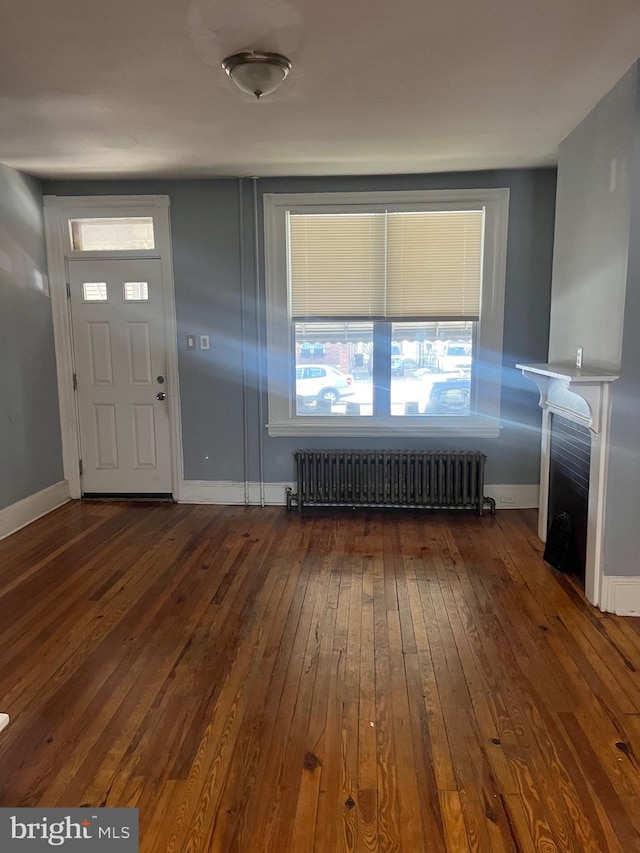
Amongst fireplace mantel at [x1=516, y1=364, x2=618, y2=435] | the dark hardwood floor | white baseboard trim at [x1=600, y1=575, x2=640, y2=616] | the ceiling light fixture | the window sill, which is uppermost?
the ceiling light fixture

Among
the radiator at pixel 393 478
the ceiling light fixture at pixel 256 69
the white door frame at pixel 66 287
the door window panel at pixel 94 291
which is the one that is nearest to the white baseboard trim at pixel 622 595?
the radiator at pixel 393 478

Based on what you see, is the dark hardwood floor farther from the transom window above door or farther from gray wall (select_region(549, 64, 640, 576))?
the transom window above door

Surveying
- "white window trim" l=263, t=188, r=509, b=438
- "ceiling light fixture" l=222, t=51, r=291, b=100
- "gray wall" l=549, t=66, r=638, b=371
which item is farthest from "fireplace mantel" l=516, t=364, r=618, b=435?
"ceiling light fixture" l=222, t=51, r=291, b=100

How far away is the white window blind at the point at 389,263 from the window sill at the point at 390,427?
83cm

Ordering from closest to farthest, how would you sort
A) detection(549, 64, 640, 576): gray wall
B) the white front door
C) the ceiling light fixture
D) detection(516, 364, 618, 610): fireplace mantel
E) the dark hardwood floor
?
1. the dark hardwood floor
2. the ceiling light fixture
3. detection(549, 64, 640, 576): gray wall
4. detection(516, 364, 618, 610): fireplace mantel
5. the white front door

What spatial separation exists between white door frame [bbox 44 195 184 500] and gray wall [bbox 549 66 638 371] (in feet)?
9.66

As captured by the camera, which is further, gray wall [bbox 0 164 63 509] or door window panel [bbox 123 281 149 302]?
door window panel [bbox 123 281 149 302]

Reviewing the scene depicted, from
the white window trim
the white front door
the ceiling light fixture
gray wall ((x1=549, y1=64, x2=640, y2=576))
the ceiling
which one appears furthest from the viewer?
the white front door

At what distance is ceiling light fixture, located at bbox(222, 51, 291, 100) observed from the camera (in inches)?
94.9

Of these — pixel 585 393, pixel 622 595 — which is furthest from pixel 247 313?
pixel 622 595

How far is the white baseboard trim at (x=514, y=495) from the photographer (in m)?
4.68

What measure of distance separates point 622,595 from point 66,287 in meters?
4.54

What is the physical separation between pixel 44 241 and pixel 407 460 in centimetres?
344

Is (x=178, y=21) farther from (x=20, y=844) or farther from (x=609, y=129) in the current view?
(x=20, y=844)
